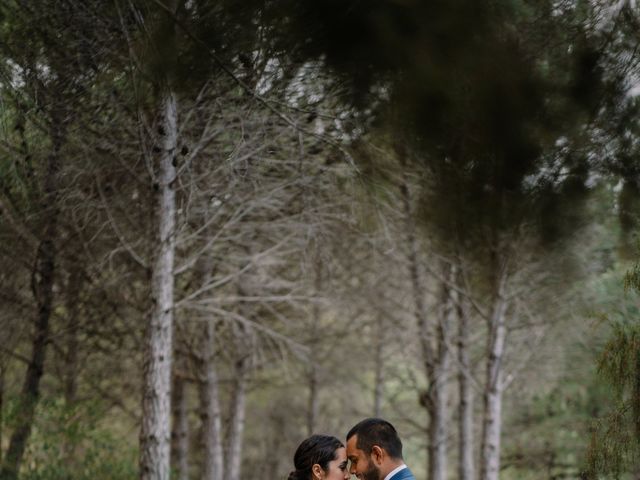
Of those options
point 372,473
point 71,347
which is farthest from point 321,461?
point 71,347

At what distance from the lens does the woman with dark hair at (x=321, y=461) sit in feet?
19.4

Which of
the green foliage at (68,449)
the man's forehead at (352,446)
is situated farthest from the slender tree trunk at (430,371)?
the man's forehead at (352,446)

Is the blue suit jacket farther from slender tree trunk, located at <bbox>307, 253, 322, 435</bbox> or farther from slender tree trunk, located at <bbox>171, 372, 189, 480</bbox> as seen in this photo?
slender tree trunk, located at <bbox>307, 253, 322, 435</bbox>

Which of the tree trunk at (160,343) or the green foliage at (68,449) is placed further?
the green foliage at (68,449)

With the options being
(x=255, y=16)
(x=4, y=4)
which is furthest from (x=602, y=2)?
(x=4, y=4)

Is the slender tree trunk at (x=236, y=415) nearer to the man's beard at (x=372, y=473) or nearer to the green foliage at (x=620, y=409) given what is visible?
the man's beard at (x=372, y=473)

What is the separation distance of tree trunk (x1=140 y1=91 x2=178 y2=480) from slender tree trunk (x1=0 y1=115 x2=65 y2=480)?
1.39 meters

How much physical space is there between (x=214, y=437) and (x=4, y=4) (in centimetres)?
1140

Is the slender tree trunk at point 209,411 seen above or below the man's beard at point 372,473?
above

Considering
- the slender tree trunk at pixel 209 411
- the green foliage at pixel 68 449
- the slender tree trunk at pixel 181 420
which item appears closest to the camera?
the green foliage at pixel 68 449

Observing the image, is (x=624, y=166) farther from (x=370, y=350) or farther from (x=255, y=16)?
(x=370, y=350)

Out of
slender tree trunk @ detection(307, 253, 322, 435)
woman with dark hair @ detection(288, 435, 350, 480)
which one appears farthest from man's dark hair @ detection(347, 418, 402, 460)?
slender tree trunk @ detection(307, 253, 322, 435)

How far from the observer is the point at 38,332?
487 inches

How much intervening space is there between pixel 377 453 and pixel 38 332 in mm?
8338
